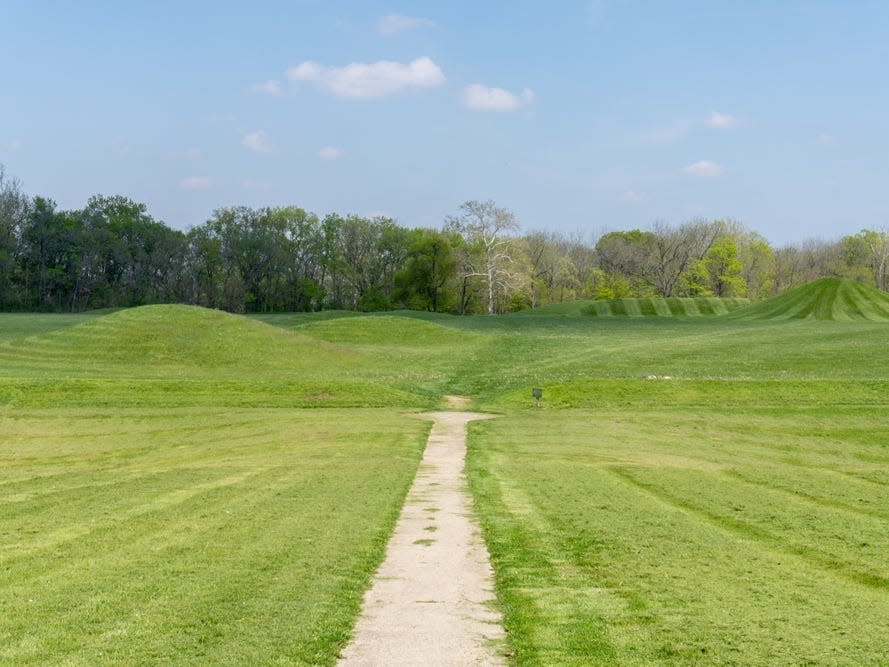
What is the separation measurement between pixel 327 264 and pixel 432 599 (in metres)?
126

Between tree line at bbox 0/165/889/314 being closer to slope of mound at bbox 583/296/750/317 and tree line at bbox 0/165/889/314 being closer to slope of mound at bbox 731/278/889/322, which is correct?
slope of mound at bbox 583/296/750/317

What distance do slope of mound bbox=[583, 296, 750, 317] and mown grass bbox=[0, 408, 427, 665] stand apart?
82.7m

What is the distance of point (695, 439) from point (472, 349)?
3383 centimetres

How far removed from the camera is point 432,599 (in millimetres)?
10961

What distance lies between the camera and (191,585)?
11.0 meters

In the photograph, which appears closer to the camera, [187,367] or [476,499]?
[476,499]

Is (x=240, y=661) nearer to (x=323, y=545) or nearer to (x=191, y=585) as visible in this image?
(x=191, y=585)

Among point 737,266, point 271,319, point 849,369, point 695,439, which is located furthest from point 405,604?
point 737,266

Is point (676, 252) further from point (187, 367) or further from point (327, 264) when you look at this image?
point (187, 367)

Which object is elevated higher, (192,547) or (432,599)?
(432,599)

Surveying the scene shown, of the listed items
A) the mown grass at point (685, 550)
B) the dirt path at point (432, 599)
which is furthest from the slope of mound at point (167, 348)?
the dirt path at point (432, 599)

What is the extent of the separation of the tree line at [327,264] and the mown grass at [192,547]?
296 ft

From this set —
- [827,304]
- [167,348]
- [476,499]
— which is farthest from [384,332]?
[476,499]

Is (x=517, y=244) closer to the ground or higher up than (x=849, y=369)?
higher up
